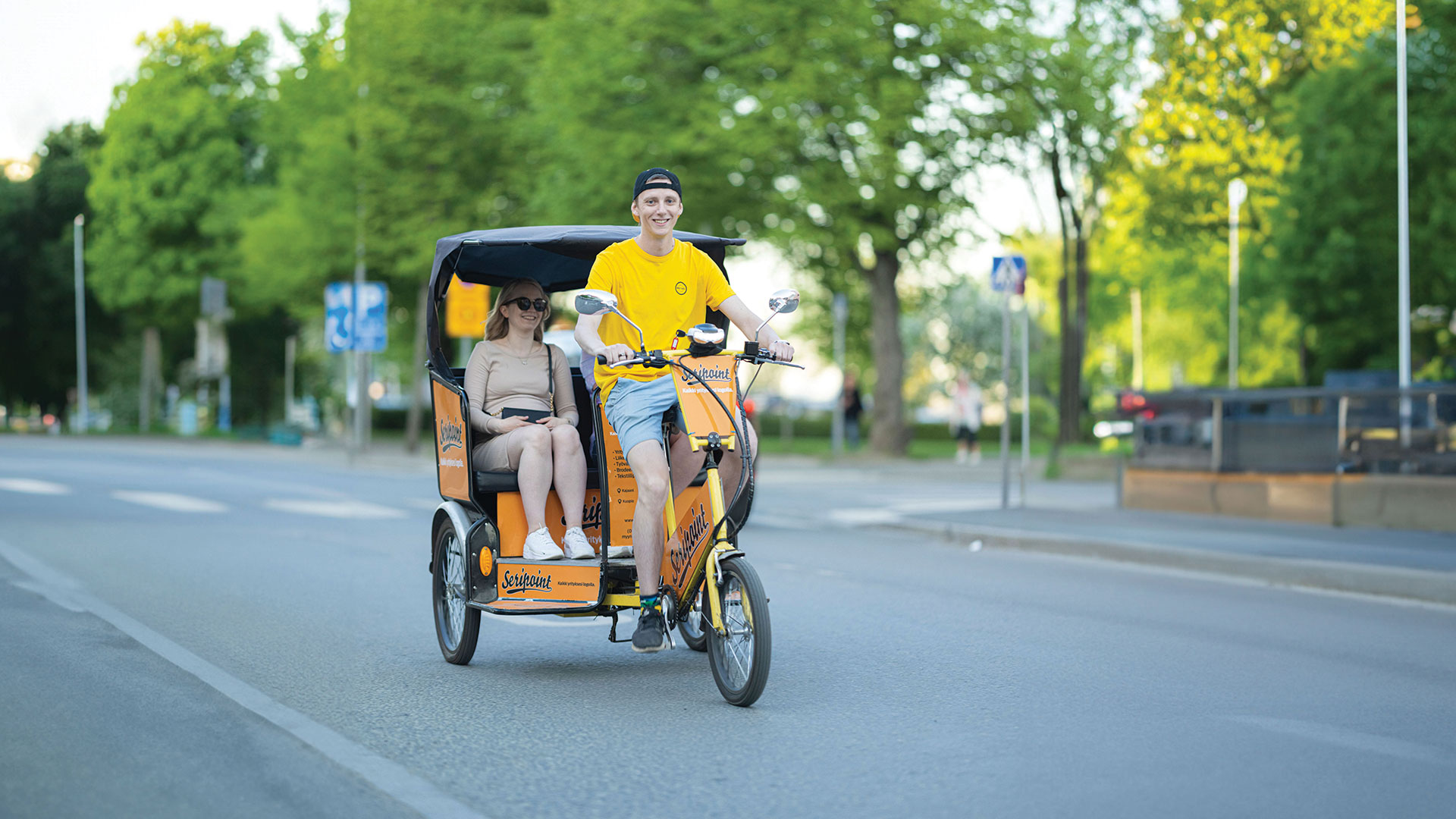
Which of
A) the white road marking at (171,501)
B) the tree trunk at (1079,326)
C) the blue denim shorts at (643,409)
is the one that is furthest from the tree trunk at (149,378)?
the blue denim shorts at (643,409)

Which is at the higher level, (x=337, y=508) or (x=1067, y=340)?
(x=1067, y=340)

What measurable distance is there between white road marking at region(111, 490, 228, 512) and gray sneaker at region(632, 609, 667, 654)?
12227 mm

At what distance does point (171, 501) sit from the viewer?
1922cm

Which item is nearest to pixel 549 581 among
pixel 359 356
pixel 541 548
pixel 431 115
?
pixel 541 548

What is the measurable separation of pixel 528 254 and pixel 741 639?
2.62 metres

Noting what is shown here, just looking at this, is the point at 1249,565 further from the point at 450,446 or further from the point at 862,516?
the point at 450,446

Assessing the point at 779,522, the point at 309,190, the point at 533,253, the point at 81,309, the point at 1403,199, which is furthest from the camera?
the point at 81,309

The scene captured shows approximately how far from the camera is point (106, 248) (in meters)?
54.1

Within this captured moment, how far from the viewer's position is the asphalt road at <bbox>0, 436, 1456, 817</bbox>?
498 centimetres

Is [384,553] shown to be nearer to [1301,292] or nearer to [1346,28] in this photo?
[1301,292]

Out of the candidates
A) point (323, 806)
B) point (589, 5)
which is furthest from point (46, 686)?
point (589, 5)

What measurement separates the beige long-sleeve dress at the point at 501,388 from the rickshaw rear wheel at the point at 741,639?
57.7 inches

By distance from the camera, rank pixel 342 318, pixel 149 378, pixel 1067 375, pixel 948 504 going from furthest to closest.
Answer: pixel 149 378
pixel 1067 375
pixel 342 318
pixel 948 504

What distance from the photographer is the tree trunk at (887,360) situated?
31922mm
